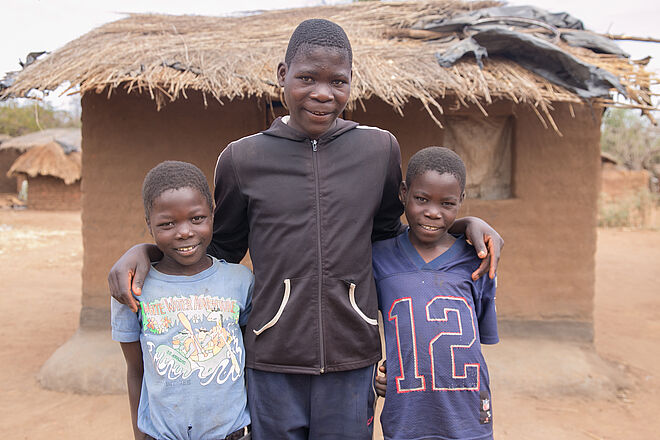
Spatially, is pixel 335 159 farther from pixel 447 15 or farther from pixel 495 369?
pixel 447 15

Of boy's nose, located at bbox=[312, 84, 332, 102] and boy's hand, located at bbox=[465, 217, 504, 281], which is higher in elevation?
boy's nose, located at bbox=[312, 84, 332, 102]

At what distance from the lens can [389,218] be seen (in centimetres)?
174

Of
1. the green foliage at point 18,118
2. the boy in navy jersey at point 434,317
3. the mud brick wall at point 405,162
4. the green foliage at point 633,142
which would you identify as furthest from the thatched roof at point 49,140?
the green foliage at point 633,142

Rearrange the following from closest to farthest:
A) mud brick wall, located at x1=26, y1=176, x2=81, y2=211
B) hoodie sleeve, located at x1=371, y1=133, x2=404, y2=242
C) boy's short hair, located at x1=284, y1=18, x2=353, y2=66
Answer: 1. boy's short hair, located at x1=284, y1=18, x2=353, y2=66
2. hoodie sleeve, located at x1=371, y1=133, x2=404, y2=242
3. mud brick wall, located at x1=26, y1=176, x2=81, y2=211

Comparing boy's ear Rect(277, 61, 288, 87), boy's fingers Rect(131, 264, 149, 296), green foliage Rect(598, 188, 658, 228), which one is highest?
boy's ear Rect(277, 61, 288, 87)

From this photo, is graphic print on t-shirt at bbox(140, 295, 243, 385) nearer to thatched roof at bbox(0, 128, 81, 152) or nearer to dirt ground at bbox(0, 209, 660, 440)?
dirt ground at bbox(0, 209, 660, 440)

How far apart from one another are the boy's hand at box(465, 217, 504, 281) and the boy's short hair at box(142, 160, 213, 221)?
0.84m

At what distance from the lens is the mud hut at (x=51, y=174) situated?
14445mm

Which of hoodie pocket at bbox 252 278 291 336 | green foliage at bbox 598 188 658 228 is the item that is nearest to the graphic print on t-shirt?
hoodie pocket at bbox 252 278 291 336

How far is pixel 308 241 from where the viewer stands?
147 cm

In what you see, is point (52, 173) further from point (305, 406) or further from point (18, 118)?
point (305, 406)

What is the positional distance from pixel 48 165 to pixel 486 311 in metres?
15.5

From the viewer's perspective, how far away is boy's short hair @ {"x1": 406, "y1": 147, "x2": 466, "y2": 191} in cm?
163

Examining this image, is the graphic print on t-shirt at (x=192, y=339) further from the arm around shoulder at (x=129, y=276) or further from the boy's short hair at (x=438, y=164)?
the boy's short hair at (x=438, y=164)
